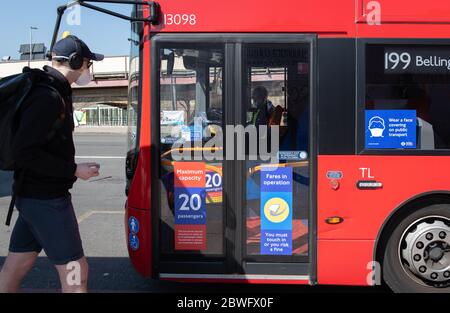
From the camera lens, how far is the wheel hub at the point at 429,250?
3908 millimetres

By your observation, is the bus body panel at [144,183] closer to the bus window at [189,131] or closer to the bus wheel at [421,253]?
the bus window at [189,131]

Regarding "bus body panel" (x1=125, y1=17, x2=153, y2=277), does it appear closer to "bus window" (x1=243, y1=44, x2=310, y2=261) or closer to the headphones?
"bus window" (x1=243, y1=44, x2=310, y2=261)

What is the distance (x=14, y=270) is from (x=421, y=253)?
3127mm

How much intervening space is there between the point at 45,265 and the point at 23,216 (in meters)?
2.52

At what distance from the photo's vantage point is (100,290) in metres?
4.57

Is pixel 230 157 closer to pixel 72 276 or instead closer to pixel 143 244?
pixel 143 244

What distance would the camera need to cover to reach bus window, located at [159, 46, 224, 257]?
13.4 feet

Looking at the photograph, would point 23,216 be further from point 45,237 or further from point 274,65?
point 274,65

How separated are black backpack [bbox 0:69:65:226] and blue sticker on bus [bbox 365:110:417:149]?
245 centimetres

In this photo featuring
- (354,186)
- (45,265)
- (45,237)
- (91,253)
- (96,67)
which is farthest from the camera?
(96,67)

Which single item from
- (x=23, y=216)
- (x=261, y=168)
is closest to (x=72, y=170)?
(x=23, y=216)

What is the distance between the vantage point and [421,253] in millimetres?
3932

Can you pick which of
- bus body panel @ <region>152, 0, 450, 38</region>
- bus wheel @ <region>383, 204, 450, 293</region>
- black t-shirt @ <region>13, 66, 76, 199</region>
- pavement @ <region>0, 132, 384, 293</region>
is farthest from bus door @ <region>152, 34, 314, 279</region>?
black t-shirt @ <region>13, 66, 76, 199</region>

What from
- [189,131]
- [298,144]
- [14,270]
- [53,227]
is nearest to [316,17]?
[298,144]
